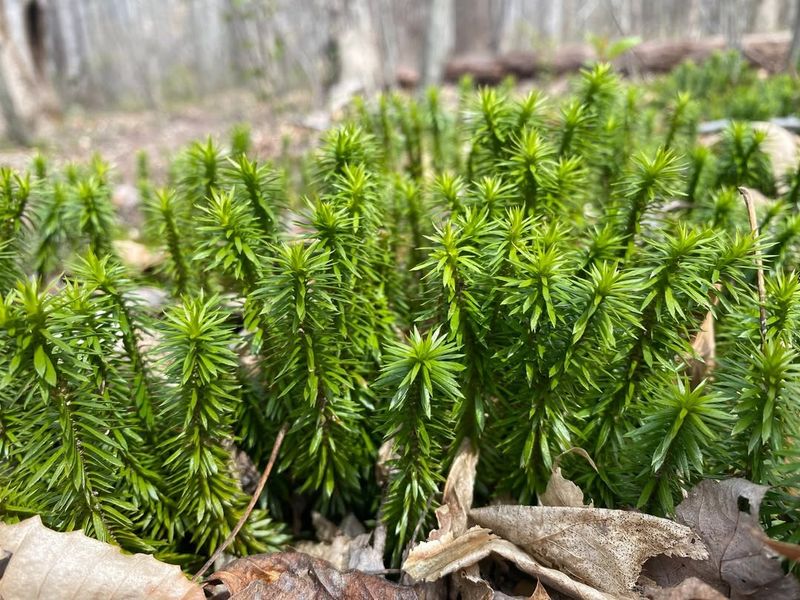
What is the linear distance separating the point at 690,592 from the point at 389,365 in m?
0.77

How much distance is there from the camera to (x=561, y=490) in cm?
142

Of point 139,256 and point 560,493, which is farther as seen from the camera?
point 139,256

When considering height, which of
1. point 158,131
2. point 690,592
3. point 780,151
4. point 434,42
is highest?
point 434,42

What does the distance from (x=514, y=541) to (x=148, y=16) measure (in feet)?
94.2

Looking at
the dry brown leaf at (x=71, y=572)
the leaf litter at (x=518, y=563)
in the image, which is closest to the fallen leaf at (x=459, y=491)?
the leaf litter at (x=518, y=563)

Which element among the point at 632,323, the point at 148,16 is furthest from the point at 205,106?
the point at 632,323

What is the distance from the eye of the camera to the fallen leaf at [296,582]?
135 cm

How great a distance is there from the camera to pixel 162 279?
2154 mm

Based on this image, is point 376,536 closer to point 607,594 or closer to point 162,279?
point 607,594

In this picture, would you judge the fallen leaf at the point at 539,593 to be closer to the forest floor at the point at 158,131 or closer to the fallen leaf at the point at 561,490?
the fallen leaf at the point at 561,490

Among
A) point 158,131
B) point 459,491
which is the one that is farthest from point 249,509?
point 158,131

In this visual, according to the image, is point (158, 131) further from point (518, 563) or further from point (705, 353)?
point (518, 563)

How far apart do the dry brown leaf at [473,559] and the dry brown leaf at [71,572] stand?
51 cm

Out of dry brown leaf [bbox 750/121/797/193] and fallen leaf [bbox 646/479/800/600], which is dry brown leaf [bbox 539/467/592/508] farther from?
dry brown leaf [bbox 750/121/797/193]
